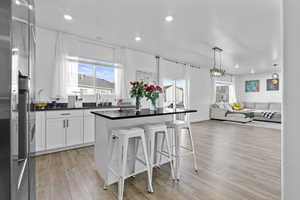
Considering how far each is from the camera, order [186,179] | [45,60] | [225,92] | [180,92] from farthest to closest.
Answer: [225,92] < [180,92] < [45,60] < [186,179]

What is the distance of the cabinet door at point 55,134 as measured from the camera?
9.59 feet

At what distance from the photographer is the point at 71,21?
304 cm

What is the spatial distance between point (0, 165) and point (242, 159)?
11.2 feet

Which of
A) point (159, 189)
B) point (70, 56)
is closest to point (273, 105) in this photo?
point (159, 189)

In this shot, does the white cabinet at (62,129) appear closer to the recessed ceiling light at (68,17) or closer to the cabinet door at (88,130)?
the cabinet door at (88,130)

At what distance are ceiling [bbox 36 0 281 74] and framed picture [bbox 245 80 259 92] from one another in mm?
5809

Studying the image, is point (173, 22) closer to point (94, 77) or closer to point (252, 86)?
point (94, 77)

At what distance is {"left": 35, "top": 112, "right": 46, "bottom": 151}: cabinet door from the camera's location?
9.20ft

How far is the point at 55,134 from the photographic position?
118 inches

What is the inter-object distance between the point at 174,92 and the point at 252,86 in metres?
6.34

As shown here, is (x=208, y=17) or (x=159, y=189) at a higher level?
(x=208, y=17)

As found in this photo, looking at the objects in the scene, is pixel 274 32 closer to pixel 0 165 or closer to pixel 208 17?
pixel 208 17

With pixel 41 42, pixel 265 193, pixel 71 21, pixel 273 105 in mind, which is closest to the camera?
pixel 265 193

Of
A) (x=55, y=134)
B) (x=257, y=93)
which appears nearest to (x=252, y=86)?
(x=257, y=93)
